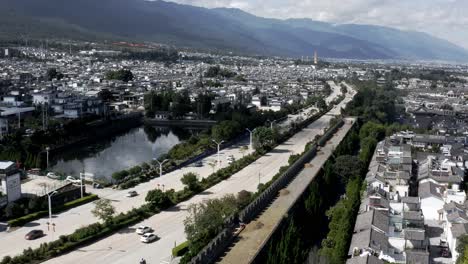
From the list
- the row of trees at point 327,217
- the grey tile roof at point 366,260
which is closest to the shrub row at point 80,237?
the row of trees at point 327,217

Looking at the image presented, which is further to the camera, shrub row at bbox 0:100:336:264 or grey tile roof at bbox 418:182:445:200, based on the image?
grey tile roof at bbox 418:182:445:200

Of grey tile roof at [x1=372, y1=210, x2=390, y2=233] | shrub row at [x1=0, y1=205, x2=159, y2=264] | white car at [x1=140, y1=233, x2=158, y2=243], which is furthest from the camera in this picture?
grey tile roof at [x1=372, y1=210, x2=390, y2=233]

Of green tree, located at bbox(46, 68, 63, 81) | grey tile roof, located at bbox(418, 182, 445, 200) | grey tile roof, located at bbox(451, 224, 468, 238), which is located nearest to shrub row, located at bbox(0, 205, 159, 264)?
grey tile roof, located at bbox(451, 224, 468, 238)

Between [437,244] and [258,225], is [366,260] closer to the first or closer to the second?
[258,225]

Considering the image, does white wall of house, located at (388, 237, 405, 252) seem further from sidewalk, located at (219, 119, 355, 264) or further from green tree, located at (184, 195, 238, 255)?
green tree, located at (184, 195, 238, 255)

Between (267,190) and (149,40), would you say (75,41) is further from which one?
(267,190)

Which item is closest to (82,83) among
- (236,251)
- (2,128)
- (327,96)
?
(2,128)
